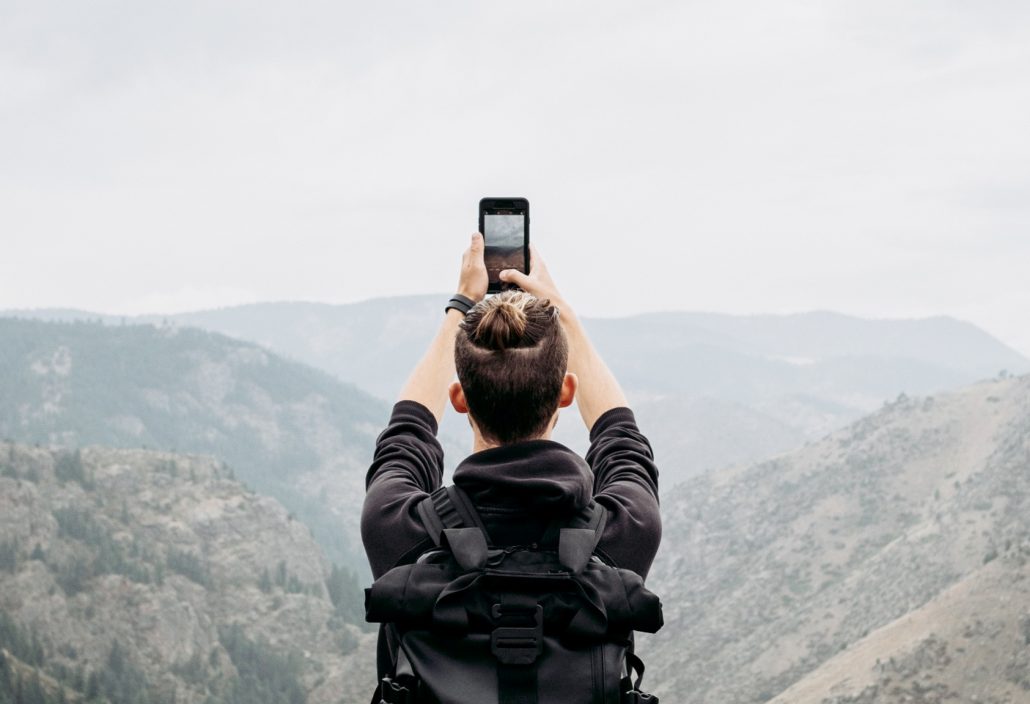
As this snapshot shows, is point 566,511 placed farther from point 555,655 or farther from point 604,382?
point 604,382

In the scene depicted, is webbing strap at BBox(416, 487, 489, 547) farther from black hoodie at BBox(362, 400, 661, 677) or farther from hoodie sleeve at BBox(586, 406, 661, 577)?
hoodie sleeve at BBox(586, 406, 661, 577)

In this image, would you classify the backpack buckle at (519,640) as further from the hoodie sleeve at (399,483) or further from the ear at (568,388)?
the ear at (568,388)

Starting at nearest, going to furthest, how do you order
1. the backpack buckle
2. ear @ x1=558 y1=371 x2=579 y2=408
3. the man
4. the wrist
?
the backpack buckle
the man
ear @ x1=558 y1=371 x2=579 y2=408
the wrist

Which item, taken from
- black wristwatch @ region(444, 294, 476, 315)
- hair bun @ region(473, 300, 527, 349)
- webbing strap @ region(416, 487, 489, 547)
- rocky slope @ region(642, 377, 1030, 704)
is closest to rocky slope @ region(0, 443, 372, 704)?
rocky slope @ region(642, 377, 1030, 704)

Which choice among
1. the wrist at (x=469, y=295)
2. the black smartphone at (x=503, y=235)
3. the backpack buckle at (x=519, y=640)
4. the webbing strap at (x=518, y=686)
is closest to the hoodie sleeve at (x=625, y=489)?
the backpack buckle at (x=519, y=640)

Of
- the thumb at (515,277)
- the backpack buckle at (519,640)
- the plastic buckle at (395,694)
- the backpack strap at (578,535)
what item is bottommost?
the plastic buckle at (395,694)

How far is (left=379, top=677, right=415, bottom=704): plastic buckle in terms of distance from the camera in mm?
3709

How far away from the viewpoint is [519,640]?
3662 mm

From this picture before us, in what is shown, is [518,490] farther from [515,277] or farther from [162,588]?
[162,588]

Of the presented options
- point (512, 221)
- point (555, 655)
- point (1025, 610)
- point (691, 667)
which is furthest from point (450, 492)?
point (691, 667)

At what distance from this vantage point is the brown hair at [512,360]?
386cm

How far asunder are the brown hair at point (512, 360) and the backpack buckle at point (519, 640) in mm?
686

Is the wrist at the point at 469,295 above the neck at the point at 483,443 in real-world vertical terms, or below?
above

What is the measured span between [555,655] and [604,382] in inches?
52.1
